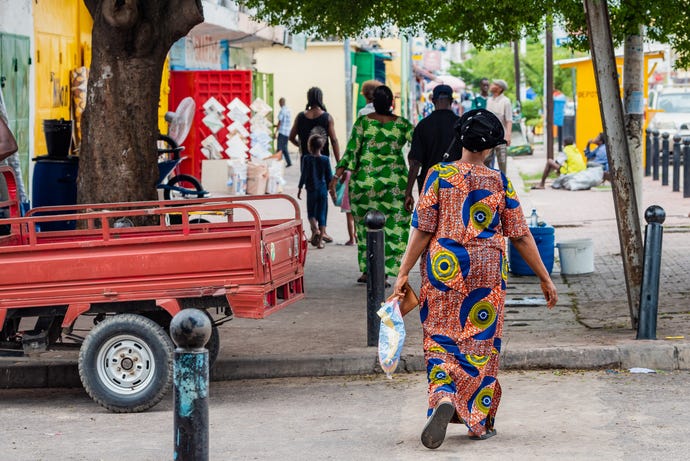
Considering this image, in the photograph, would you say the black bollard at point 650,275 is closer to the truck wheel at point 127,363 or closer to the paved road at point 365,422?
the paved road at point 365,422

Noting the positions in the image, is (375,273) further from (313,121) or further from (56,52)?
(56,52)

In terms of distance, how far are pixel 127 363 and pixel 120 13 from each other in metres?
3.64

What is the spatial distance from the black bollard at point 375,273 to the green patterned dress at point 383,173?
2.46 m

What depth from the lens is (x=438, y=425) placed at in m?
6.20

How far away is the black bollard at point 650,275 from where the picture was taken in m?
8.67

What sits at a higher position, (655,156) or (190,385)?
(655,156)

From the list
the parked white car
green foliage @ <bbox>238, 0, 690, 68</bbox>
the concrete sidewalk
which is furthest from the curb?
the parked white car

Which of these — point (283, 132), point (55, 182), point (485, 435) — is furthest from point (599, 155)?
point (485, 435)

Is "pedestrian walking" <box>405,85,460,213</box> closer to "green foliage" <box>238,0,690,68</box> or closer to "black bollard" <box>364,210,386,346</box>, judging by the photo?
"green foliage" <box>238,0,690,68</box>

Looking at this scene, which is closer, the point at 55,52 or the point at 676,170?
the point at 55,52

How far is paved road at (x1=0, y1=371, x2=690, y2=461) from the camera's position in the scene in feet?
20.7

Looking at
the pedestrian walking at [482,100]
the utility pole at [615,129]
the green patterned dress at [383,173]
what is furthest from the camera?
the pedestrian walking at [482,100]

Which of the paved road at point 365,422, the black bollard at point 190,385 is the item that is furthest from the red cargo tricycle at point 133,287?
the black bollard at point 190,385

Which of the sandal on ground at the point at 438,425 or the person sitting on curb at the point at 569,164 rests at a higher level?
the person sitting on curb at the point at 569,164
